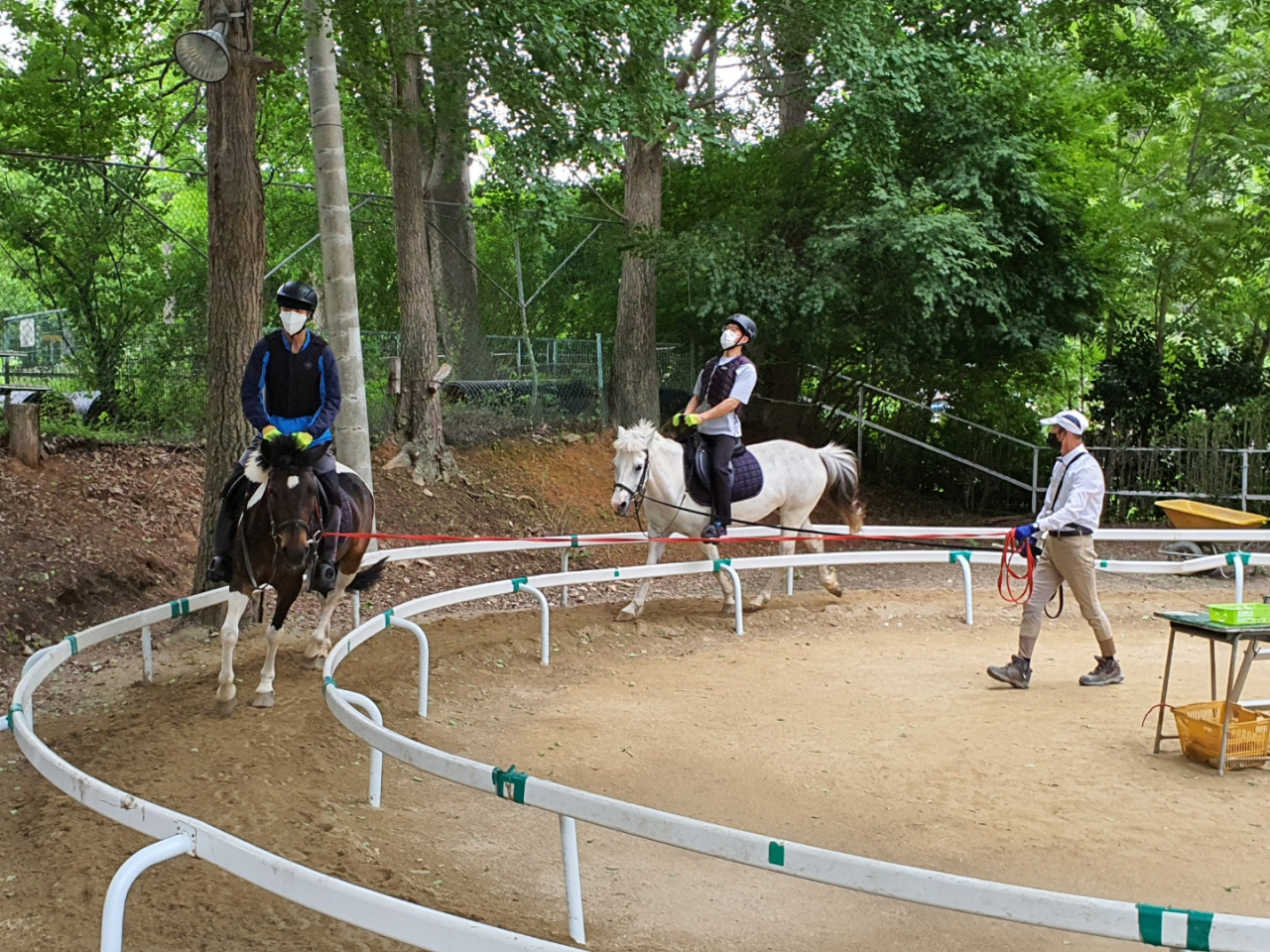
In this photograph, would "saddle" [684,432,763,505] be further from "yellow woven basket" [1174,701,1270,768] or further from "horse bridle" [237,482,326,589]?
"yellow woven basket" [1174,701,1270,768]

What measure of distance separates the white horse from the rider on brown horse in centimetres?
325

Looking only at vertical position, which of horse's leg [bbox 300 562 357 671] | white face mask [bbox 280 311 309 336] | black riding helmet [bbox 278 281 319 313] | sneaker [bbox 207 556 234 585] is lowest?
horse's leg [bbox 300 562 357 671]

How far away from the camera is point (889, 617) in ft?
37.3

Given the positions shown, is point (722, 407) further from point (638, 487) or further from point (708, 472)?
point (638, 487)

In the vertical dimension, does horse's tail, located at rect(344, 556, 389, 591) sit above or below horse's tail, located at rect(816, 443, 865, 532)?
below

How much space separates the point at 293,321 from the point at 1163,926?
6.06 m

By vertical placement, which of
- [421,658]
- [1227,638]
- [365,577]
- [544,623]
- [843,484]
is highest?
[843,484]

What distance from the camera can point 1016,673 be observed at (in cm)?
851

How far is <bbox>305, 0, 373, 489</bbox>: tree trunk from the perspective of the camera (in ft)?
35.1

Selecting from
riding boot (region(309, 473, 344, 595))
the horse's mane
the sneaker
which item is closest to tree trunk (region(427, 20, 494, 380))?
the horse's mane

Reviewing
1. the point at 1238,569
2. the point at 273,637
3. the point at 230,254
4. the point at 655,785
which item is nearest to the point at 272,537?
the point at 273,637

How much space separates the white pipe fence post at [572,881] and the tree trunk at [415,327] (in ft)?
33.6

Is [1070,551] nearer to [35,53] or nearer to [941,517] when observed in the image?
[941,517]

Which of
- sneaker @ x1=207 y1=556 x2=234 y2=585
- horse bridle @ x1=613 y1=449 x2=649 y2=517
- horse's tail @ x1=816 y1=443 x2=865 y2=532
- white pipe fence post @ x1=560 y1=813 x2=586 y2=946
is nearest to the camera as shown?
white pipe fence post @ x1=560 y1=813 x2=586 y2=946
